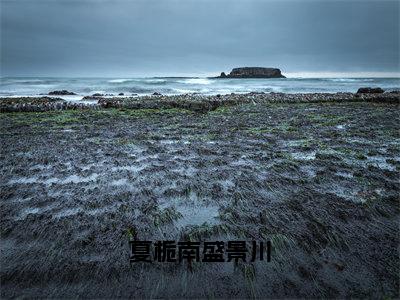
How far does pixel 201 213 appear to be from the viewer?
15.1 ft

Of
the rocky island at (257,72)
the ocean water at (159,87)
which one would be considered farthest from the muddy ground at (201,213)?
the rocky island at (257,72)

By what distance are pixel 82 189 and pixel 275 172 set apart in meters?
4.33

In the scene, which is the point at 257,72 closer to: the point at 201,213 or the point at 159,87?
the point at 159,87

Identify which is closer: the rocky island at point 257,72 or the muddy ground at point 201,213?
the muddy ground at point 201,213

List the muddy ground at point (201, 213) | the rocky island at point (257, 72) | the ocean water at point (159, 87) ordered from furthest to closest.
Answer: the rocky island at point (257, 72)
the ocean water at point (159, 87)
the muddy ground at point (201, 213)

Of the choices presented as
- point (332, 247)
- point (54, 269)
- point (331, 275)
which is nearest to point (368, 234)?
point (332, 247)

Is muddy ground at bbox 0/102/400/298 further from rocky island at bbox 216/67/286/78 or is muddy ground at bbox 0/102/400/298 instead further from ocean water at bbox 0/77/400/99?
rocky island at bbox 216/67/286/78

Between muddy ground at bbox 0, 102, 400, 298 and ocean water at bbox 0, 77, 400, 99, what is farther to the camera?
ocean water at bbox 0, 77, 400, 99

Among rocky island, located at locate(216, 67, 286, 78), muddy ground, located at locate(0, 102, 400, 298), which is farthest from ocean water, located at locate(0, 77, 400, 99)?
rocky island, located at locate(216, 67, 286, 78)

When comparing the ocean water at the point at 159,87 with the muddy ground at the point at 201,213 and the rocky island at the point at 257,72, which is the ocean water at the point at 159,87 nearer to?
the muddy ground at the point at 201,213

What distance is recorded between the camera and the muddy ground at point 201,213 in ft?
10.1

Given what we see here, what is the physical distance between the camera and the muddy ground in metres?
3.09

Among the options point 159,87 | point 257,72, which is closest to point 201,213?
point 159,87

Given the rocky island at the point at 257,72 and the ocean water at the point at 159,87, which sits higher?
the rocky island at the point at 257,72
